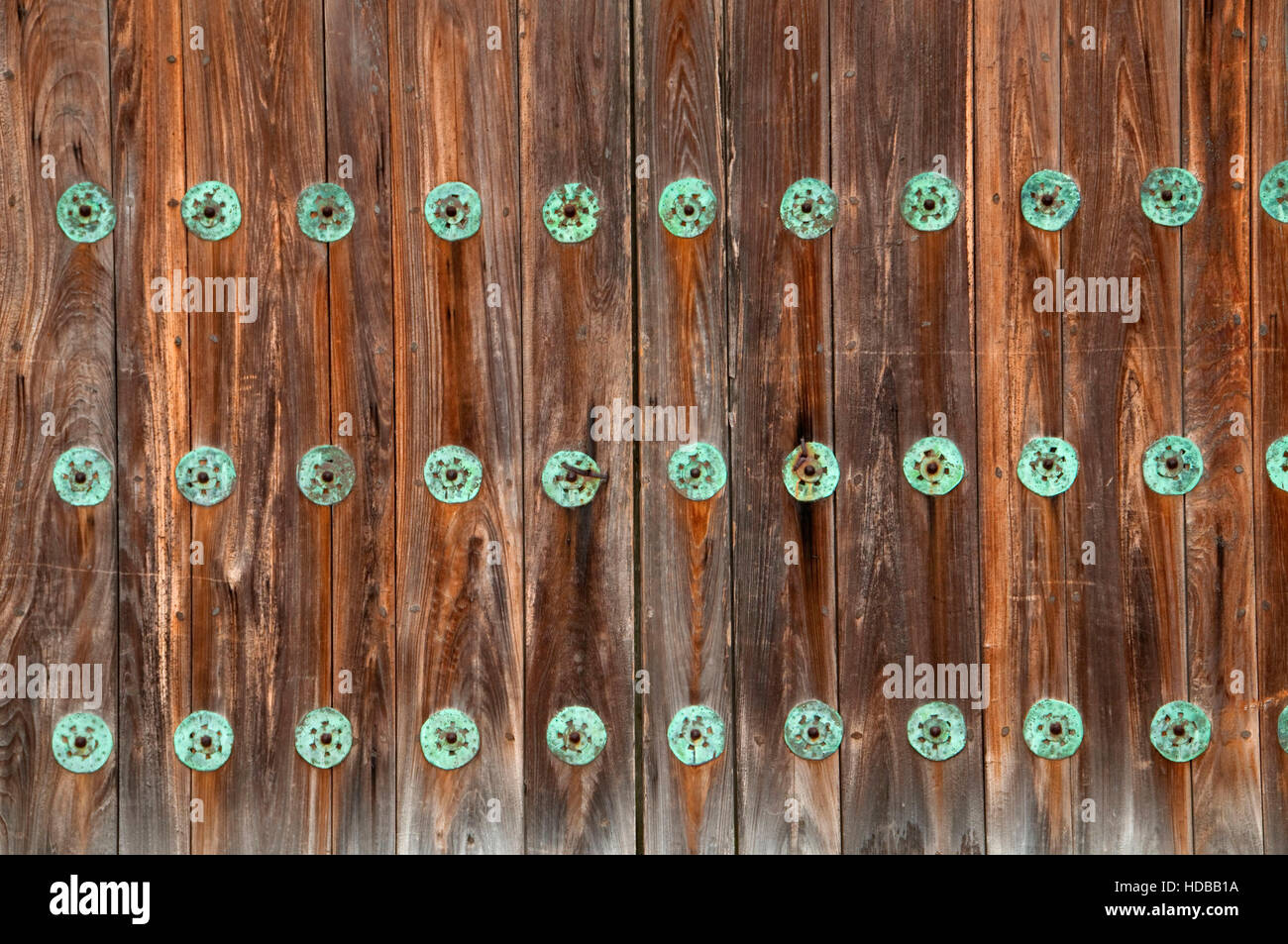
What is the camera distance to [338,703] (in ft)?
Result: 7.70

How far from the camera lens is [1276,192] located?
232cm

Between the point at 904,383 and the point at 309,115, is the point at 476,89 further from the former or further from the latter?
the point at 904,383

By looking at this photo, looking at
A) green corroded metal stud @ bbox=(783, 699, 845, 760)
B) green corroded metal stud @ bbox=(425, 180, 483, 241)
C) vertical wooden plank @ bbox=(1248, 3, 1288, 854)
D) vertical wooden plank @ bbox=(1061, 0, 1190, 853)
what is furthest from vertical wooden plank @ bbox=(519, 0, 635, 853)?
vertical wooden plank @ bbox=(1248, 3, 1288, 854)

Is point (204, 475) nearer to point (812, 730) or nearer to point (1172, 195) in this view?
point (812, 730)

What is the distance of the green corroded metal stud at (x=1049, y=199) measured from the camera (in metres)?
2.32

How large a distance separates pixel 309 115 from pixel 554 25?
2.05 ft

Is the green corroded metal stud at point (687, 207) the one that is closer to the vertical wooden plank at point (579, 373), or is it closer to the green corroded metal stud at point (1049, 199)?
the vertical wooden plank at point (579, 373)

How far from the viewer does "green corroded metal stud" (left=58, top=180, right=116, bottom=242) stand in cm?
236

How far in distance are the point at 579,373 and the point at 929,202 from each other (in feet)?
3.03

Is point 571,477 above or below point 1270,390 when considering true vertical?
below

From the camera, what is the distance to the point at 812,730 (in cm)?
233

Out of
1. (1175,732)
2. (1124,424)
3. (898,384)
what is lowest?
(1175,732)

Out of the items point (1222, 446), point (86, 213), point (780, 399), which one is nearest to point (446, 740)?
point (780, 399)

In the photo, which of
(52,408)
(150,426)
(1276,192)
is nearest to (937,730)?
(1276,192)
